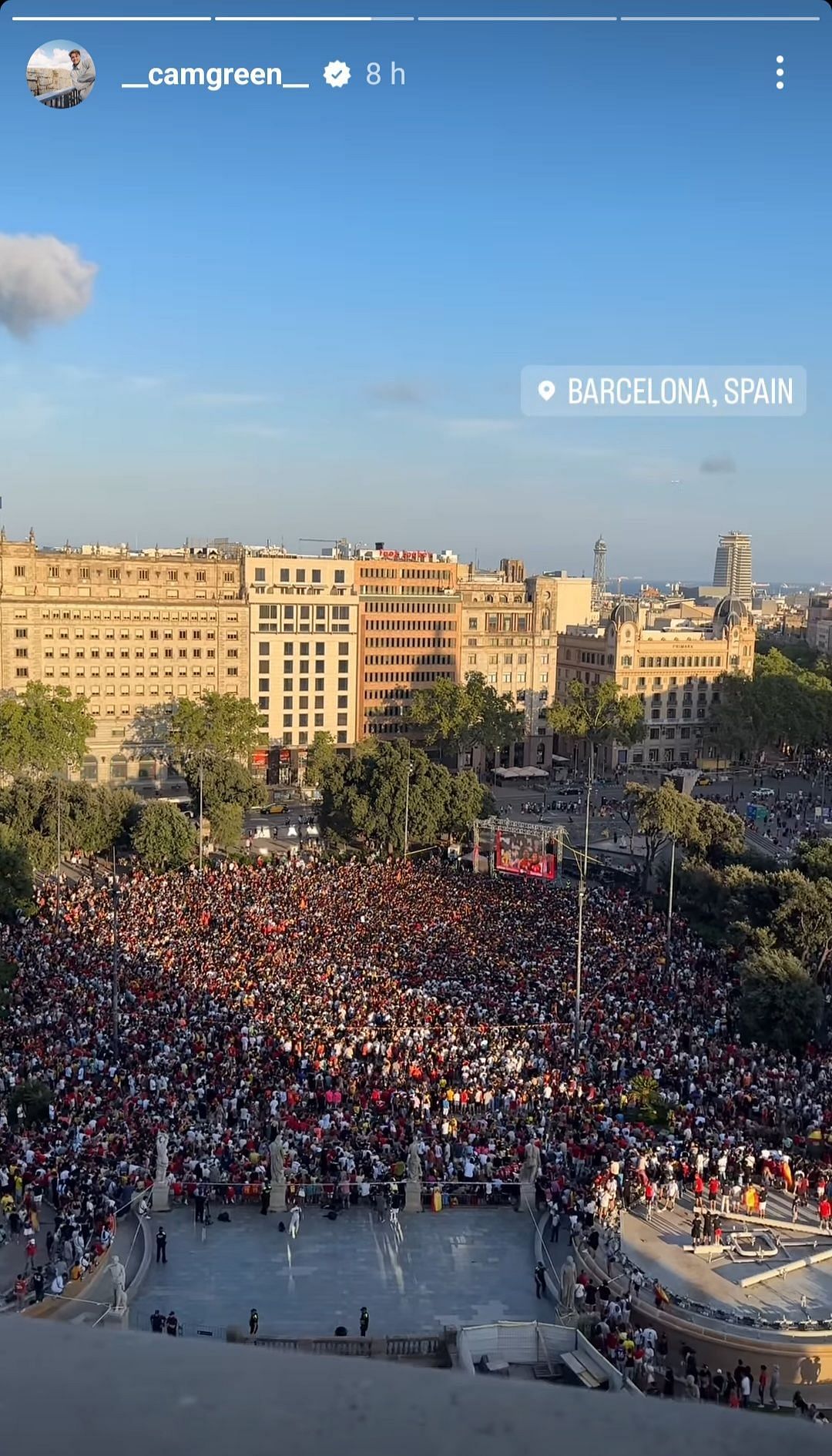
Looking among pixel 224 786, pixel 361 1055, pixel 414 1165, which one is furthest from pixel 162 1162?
pixel 224 786

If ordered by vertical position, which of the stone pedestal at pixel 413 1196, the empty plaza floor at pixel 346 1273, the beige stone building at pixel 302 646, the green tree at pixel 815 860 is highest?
the beige stone building at pixel 302 646

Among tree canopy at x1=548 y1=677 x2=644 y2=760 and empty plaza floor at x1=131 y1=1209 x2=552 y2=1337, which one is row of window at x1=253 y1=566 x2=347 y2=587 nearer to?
tree canopy at x1=548 y1=677 x2=644 y2=760

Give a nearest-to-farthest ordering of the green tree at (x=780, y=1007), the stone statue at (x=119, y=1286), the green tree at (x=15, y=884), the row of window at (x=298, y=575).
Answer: the stone statue at (x=119, y=1286), the green tree at (x=780, y=1007), the green tree at (x=15, y=884), the row of window at (x=298, y=575)

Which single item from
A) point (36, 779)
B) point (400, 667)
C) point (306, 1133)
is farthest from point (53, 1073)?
point (400, 667)

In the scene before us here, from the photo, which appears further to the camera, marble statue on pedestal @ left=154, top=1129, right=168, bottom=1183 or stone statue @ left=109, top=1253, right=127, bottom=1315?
marble statue on pedestal @ left=154, top=1129, right=168, bottom=1183

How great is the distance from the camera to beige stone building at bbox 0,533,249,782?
6169 centimetres

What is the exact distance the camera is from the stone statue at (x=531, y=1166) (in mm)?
16703

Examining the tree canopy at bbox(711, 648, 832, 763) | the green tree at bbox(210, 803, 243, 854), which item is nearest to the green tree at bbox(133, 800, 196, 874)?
the green tree at bbox(210, 803, 243, 854)

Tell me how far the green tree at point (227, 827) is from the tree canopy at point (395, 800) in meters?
3.14

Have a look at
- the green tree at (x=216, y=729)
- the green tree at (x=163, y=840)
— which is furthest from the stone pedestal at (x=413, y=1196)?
the green tree at (x=216, y=729)

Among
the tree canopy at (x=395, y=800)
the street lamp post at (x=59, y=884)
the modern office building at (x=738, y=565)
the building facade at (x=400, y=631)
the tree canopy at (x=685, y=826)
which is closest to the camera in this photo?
the street lamp post at (x=59, y=884)

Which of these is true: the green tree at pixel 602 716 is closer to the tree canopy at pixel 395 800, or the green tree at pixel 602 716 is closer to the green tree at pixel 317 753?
the green tree at pixel 317 753

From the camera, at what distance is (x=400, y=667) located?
71.2 metres

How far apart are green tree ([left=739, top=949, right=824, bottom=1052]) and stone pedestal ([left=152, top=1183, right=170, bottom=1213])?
11.6 m
